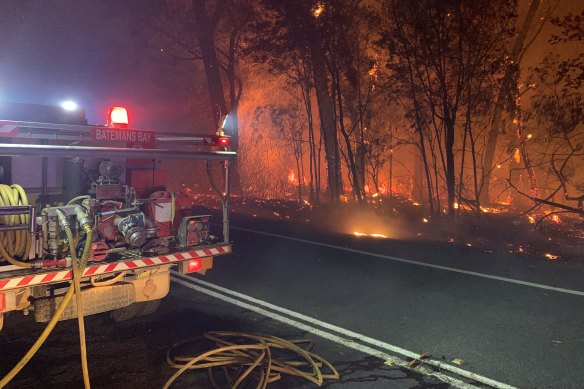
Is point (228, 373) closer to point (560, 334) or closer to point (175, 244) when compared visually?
point (175, 244)

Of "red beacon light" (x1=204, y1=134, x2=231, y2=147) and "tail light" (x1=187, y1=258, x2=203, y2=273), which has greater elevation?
"red beacon light" (x1=204, y1=134, x2=231, y2=147)

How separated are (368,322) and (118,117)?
3.67 metres

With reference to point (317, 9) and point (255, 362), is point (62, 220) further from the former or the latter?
point (317, 9)

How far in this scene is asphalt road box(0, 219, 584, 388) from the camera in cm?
413

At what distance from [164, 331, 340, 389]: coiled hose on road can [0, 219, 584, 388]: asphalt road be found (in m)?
0.11

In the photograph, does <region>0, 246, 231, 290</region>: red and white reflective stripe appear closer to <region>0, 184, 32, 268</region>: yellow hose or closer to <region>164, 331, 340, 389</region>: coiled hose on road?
<region>0, 184, 32, 268</region>: yellow hose

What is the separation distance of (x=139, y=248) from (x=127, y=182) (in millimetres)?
887

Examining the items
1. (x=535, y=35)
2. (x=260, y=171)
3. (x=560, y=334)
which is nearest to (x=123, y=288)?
(x=560, y=334)

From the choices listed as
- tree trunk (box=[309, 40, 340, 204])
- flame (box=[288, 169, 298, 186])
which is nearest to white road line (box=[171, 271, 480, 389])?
tree trunk (box=[309, 40, 340, 204])

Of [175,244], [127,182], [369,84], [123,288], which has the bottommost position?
[123,288]

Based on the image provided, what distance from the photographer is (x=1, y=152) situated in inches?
135

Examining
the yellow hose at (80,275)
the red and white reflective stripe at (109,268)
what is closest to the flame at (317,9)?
the red and white reflective stripe at (109,268)

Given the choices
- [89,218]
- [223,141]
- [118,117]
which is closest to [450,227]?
[223,141]

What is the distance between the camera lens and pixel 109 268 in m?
4.35
